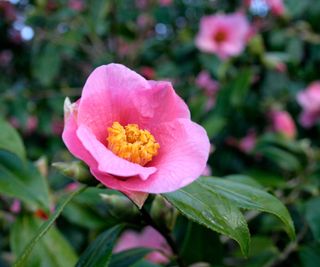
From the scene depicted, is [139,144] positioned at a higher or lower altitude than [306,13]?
higher

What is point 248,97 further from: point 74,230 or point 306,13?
point 74,230

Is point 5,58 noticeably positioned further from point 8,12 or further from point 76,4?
point 76,4

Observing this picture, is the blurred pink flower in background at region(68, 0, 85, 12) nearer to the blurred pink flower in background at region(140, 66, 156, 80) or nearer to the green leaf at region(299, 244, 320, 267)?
the blurred pink flower in background at region(140, 66, 156, 80)

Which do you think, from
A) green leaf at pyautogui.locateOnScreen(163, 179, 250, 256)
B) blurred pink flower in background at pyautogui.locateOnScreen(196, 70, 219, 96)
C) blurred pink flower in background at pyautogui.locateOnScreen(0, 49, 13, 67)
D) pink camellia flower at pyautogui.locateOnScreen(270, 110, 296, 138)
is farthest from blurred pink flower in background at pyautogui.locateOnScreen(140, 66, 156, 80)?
green leaf at pyautogui.locateOnScreen(163, 179, 250, 256)

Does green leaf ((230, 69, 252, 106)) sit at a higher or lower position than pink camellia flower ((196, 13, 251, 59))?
lower

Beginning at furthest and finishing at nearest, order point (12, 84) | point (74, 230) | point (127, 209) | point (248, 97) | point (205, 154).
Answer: point (12, 84)
point (248, 97)
point (74, 230)
point (127, 209)
point (205, 154)

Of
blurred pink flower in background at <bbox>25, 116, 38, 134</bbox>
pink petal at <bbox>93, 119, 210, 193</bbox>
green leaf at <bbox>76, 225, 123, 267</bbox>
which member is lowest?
blurred pink flower in background at <bbox>25, 116, 38, 134</bbox>

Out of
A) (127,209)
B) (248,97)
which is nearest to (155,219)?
(127,209)
